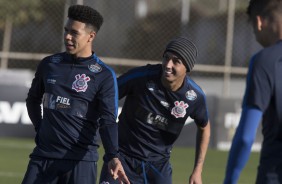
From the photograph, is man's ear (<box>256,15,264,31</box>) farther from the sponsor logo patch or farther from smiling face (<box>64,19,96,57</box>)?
the sponsor logo patch

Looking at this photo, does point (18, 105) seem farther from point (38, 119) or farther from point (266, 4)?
point (266, 4)

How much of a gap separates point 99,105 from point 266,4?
2.30 m

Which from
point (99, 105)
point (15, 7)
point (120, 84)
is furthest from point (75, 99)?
point (15, 7)

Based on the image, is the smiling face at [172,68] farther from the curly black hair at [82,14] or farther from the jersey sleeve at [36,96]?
the jersey sleeve at [36,96]

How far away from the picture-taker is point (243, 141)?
4.46m

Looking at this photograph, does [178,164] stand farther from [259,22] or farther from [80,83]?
[259,22]

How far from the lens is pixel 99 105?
6629mm

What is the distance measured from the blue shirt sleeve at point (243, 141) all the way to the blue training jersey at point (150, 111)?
2746 millimetres

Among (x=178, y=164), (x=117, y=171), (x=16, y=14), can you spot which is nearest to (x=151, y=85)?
(x=117, y=171)

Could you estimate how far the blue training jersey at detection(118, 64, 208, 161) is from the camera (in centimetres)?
723

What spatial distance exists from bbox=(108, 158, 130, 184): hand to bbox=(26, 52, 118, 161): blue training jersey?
8 centimetres

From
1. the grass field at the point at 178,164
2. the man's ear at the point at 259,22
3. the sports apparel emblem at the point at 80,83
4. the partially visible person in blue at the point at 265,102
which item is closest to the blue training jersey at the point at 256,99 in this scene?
the partially visible person in blue at the point at 265,102

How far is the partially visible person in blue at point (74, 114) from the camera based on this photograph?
6539 millimetres

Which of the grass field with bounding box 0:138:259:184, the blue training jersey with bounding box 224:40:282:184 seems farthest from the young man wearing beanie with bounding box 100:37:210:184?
the grass field with bounding box 0:138:259:184
